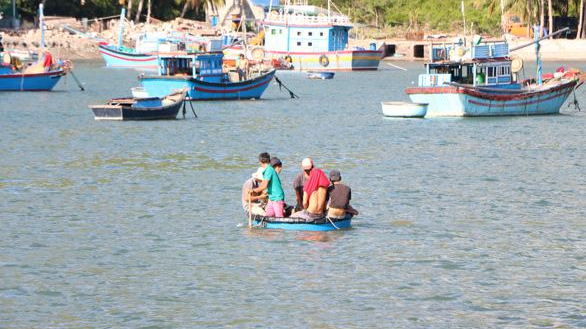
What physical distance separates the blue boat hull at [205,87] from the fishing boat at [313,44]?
4378 centimetres

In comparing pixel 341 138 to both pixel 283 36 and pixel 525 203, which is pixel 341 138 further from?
pixel 283 36

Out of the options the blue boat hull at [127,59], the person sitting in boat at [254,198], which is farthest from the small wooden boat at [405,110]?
the blue boat hull at [127,59]

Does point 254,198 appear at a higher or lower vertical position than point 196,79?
lower

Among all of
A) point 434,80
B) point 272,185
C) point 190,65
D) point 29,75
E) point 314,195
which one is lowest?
point 314,195

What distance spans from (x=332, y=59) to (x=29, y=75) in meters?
46.2

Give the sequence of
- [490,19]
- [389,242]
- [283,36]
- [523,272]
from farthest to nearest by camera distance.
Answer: [490,19] < [283,36] < [389,242] < [523,272]

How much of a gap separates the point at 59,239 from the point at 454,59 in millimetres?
34891

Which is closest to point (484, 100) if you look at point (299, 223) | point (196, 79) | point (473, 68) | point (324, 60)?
point (473, 68)

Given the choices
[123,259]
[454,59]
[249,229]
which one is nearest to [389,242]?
[249,229]

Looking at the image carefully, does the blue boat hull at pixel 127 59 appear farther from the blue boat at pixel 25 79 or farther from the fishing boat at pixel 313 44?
the blue boat at pixel 25 79

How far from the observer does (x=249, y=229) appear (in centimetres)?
2686

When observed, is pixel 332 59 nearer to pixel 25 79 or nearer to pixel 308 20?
pixel 308 20

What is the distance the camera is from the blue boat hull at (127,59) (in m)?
123

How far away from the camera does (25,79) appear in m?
81.1
